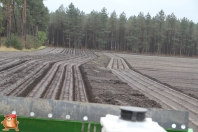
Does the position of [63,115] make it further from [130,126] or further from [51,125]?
[130,126]

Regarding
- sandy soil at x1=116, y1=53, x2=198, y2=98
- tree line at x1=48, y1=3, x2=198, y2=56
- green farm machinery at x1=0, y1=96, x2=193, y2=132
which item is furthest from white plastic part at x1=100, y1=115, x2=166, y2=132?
tree line at x1=48, y1=3, x2=198, y2=56

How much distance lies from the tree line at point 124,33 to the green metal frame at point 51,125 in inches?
3246

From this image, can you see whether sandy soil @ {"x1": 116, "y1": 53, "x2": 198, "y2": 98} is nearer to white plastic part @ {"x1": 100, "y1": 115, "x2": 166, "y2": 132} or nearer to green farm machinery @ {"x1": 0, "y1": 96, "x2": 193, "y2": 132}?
green farm machinery @ {"x1": 0, "y1": 96, "x2": 193, "y2": 132}

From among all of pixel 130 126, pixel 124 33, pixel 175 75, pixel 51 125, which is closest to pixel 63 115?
pixel 51 125

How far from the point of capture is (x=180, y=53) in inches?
3612

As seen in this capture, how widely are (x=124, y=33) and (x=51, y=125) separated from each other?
91889 mm

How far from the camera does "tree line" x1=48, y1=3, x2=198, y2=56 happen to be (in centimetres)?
8569

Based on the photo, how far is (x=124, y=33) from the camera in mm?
92562

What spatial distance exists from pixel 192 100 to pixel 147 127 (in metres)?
10.8

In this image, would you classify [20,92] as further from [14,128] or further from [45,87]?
[14,128]

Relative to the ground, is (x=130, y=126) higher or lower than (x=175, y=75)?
higher

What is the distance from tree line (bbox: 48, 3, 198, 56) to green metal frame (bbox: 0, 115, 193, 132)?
270 feet

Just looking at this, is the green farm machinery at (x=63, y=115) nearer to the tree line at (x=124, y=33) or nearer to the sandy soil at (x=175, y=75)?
the sandy soil at (x=175, y=75)

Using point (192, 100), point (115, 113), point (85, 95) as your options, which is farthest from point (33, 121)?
point (192, 100)
